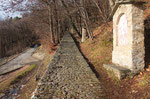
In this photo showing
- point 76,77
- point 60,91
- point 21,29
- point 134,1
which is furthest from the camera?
point 21,29

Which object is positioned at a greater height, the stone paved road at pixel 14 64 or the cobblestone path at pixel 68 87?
the cobblestone path at pixel 68 87

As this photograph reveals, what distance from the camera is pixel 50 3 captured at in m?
12.6

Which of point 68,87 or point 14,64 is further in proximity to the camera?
point 14,64

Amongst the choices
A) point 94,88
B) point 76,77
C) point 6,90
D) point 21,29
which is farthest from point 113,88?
point 21,29

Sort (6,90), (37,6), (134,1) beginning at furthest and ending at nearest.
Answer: (37,6) → (6,90) → (134,1)

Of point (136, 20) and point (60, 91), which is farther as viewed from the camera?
point (136, 20)

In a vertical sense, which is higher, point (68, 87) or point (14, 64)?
point (68, 87)

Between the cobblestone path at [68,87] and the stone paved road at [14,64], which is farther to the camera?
the stone paved road at [14,64]

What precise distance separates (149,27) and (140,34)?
2049mm

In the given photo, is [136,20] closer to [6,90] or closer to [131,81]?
[131,81]

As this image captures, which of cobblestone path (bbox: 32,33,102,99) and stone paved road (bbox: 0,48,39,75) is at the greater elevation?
cobblestone path (bbox: 32,33,102,99)

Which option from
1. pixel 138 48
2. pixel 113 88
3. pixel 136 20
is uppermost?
pixel 136 20

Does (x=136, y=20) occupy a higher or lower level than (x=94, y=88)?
higher

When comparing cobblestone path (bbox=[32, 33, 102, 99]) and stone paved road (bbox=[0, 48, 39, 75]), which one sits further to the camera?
stone paved road (bbox=[0, 48, 39, 75])
